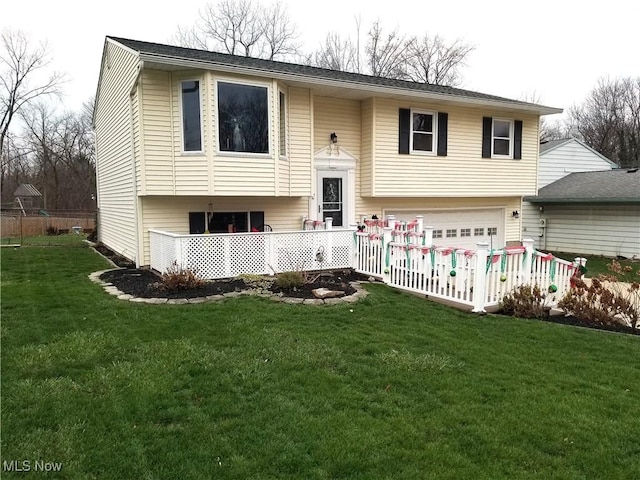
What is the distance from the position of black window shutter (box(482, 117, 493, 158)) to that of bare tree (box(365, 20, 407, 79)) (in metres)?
16.5

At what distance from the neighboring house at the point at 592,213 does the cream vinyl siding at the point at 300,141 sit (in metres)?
11.1

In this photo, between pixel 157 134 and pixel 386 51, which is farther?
pixel 386 51

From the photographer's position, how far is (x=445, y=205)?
1367 cm

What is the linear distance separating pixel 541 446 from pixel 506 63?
1442 inches

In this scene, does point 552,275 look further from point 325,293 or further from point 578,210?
point 578,210

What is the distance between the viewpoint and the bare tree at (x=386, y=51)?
93.1ft

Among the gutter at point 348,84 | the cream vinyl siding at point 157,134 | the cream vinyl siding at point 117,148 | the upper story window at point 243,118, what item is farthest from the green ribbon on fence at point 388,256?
the cream vinyl siding at point 117,148

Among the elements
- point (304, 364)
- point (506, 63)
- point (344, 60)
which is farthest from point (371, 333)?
point (506, 63)

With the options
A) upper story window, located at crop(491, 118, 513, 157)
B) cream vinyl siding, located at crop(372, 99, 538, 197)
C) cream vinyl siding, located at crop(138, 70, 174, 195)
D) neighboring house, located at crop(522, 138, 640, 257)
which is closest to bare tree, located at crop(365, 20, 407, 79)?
neighboring house, located at crop(522, 138, 640, 257)

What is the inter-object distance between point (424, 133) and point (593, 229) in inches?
338

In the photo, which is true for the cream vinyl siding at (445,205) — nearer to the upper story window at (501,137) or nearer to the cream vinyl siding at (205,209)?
the upper story window at (501,137)

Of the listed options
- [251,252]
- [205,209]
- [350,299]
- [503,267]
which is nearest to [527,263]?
[503,267]

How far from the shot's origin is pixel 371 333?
17.8ft

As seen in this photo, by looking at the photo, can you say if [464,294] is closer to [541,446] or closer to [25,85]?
[541,446]
